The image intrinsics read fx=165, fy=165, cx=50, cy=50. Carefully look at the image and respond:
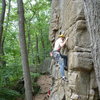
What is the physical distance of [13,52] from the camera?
14.0 meters

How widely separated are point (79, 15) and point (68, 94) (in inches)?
118

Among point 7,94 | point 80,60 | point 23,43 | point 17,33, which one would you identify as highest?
point 17,33

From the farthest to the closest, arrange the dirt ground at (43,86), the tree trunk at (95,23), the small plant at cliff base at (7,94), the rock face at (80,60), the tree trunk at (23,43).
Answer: the dirt ground at (43,86) < the small plant at cliff base at (7,94) < the tree trunk at (23,43) < the rock face at (80,60) < the tree trunk at (95,23)

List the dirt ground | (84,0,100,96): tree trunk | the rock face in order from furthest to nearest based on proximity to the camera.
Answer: the dirt ground < the rock face < (84,0,100,96): tree trunk

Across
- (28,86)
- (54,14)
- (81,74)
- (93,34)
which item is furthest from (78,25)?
(28,86)

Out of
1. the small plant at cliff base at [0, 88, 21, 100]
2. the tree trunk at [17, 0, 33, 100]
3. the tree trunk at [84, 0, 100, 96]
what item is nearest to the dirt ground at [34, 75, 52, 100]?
the small plant at cliff base at [0, 88, 21, 100]

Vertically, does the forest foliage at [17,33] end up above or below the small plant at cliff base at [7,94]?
above

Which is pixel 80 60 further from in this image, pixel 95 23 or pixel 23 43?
pixel 23 43

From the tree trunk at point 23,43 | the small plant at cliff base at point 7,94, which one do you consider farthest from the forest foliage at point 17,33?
the tree trunk at point 23,43

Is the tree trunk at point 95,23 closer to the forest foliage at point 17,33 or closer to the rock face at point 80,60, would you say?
the rock face at point 80,60

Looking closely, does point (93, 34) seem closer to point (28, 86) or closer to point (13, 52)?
point (28, 86)

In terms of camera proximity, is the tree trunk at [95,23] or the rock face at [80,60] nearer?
the tree trunk at [95,23]

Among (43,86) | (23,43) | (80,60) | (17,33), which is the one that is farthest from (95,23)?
(17,33)

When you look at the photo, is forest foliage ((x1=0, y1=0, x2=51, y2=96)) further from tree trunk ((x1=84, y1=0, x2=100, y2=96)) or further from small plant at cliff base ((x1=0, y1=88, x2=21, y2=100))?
tree trunk ((x1=84, y1=0, x2=100, y2=96))
